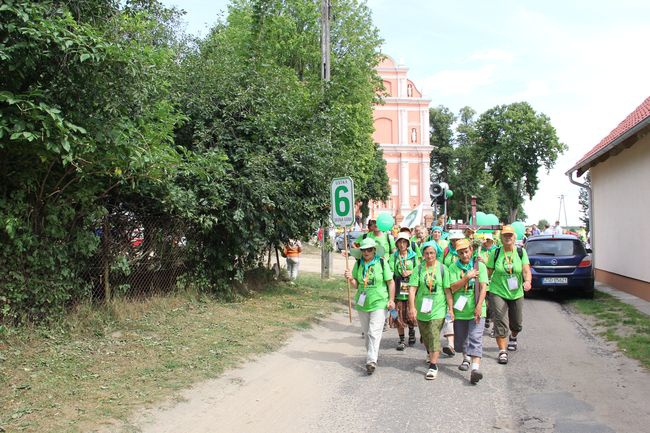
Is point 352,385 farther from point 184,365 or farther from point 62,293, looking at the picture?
point 62,293

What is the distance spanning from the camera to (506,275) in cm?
809

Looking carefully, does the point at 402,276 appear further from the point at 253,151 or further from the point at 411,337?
the point at 253,151

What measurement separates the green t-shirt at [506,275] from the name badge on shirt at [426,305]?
160 cm

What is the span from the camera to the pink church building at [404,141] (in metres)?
66.3

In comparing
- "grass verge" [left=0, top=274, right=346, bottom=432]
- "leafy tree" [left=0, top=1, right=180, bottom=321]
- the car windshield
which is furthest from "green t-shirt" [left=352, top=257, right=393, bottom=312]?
the car windshield

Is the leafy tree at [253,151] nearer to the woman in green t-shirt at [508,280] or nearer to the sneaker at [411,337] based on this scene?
the sneaker at [411,337]

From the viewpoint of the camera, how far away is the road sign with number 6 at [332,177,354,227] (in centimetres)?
1063

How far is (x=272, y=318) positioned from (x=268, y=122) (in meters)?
3.60

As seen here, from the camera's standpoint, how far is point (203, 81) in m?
11.0

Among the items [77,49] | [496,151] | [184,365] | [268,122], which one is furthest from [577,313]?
[496,151]

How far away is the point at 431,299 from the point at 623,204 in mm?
10577

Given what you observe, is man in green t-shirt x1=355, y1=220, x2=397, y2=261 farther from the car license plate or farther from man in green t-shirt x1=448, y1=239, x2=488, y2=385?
the car license plate

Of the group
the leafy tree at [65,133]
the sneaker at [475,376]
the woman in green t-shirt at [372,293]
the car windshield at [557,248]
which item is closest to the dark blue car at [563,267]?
the car windshield at [557,248]

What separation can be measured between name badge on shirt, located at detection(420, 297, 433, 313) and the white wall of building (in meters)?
8.64
